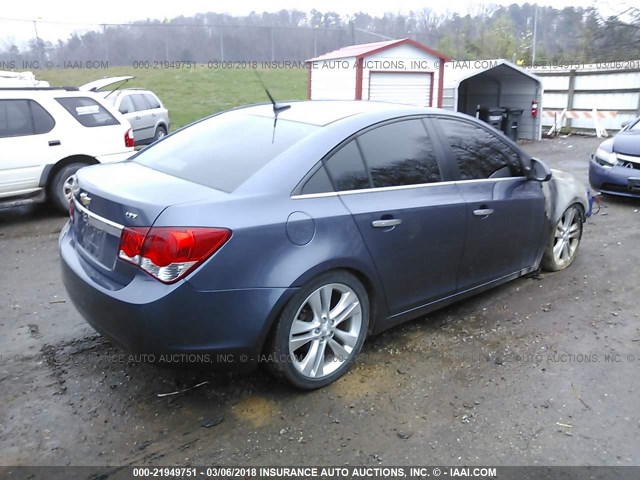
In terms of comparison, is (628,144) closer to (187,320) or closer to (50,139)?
(187,320)

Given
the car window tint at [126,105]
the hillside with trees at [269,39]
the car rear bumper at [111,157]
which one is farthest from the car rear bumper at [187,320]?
the hillside with trees at [269,39]

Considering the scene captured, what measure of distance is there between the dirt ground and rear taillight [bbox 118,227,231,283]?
0.79m

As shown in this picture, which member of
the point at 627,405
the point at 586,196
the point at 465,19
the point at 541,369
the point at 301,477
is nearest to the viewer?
the point at 301,477

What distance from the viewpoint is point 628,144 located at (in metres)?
7.75

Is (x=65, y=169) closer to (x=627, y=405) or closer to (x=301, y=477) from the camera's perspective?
(x=301, y=477)

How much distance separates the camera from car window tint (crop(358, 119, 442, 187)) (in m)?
3.40

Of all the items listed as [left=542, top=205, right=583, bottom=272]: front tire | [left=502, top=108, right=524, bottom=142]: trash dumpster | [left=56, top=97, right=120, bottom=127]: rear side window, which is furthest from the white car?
[left=502, top=108, right=524, bottom=142]: trash dumpster

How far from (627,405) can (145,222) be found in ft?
9.06

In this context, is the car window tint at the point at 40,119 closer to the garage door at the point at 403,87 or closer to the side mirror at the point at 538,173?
the side mirror at the point at 538,173

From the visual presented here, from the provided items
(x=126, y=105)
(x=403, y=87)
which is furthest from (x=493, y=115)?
(x=126, y=105)

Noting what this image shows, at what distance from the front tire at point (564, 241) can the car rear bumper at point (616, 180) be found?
2.95 meters

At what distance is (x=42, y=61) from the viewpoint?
24.6 m

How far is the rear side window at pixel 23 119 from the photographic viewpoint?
711 cm

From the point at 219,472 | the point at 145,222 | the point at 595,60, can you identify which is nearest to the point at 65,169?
the point at 145,222
